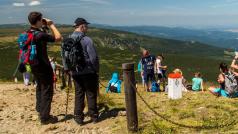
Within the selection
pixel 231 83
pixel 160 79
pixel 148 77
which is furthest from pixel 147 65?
pixel 231 83

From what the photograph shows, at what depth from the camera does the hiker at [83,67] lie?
31.3 feet

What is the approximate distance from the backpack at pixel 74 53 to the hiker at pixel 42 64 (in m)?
0.28

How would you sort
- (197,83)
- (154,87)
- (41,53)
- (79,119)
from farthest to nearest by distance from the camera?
(197,83) → (154,87) → (79,119) → (41,53)

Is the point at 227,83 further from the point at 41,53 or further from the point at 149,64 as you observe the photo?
the point at 41,53

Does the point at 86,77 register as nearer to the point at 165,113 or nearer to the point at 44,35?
the point at 44,35

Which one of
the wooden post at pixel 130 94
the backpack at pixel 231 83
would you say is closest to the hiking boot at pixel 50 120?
the wooden post at pixel 130 94

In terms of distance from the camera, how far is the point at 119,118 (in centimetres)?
1066

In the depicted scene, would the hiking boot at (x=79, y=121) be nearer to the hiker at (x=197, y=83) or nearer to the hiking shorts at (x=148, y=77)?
the hiking shorts at (x=148, y=77)

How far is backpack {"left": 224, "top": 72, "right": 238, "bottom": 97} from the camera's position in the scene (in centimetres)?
1423

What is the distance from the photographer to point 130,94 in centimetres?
905

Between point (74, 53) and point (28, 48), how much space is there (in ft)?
3.90

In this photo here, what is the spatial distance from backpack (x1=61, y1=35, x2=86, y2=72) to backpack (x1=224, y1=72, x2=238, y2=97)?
6.80m

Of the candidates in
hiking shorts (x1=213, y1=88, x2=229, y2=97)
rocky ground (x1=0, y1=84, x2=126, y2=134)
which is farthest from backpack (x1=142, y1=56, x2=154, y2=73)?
rocky ground (x1=0, y1=84, x2=126, y2=134)

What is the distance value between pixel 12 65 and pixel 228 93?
69795mm
